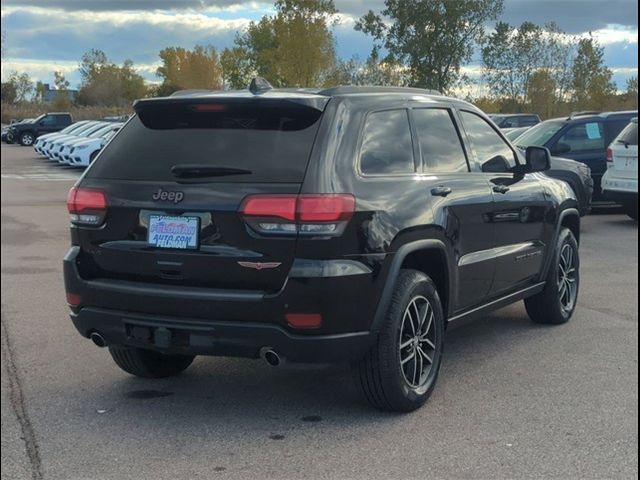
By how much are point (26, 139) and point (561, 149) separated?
126 ft

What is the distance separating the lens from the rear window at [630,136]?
12.7m

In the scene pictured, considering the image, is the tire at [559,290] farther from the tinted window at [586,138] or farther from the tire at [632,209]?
the tinted window at [586,138]

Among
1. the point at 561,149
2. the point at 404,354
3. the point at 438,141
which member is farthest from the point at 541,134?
the point at 404,354

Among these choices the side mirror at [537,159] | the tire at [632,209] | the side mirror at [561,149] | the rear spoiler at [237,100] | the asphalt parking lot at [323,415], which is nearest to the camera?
the asphalt parking lot at [323,415]

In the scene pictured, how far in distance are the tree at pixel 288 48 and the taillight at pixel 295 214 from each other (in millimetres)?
2344

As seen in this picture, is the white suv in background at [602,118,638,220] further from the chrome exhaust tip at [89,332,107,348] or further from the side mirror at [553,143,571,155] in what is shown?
the chrome exhaust tip at [89,332,107,348]

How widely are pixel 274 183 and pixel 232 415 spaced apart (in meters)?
1.41

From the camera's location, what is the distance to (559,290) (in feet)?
22.4

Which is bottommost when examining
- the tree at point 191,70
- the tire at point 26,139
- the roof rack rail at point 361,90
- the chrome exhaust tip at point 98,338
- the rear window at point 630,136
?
the tire at point 26,139

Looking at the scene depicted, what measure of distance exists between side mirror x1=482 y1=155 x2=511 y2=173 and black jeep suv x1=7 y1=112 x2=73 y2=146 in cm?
4108

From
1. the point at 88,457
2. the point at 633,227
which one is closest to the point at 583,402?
the point at 88,457

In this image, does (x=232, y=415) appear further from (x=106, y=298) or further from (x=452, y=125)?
(x=452, y=125)

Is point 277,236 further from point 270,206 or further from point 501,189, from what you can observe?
point 501,189

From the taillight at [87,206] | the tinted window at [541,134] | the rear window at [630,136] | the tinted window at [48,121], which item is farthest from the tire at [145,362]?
the tinted window at [48,121]
